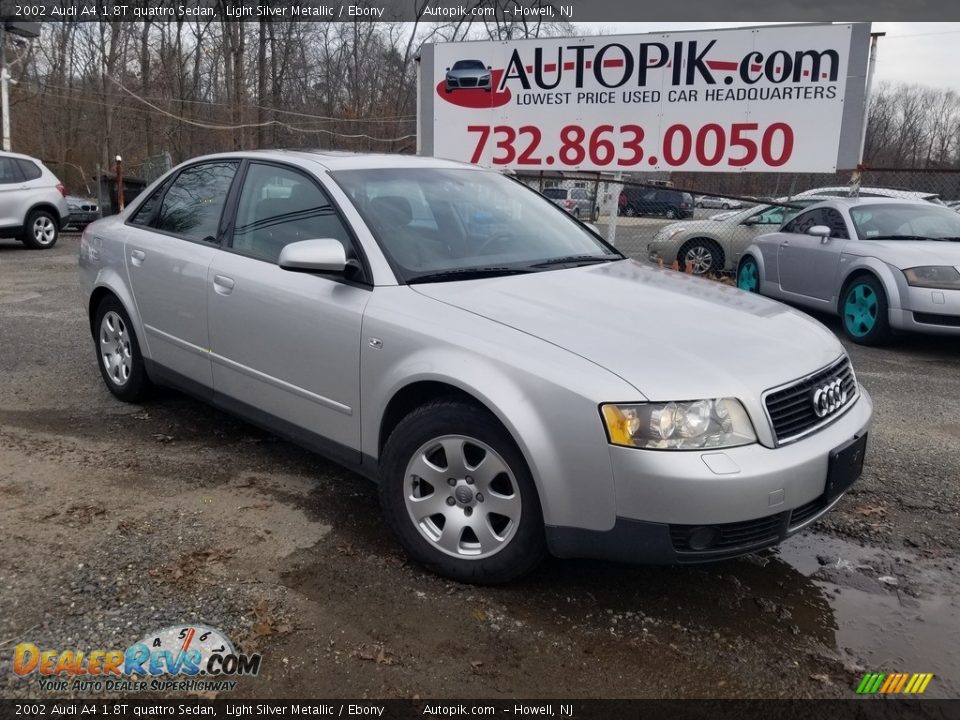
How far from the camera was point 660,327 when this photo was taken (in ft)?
9.89

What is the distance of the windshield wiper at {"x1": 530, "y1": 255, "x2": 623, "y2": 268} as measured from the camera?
3.79 meters

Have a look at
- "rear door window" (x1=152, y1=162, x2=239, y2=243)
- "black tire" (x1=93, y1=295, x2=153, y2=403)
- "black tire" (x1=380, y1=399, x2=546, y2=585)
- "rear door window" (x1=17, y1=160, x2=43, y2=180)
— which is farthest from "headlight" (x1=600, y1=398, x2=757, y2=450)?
"rear door window" (x1=17, y1=160, x2=43, y2=180)

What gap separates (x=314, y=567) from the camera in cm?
313

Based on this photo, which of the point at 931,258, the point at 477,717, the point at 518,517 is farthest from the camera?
the point at 931,258

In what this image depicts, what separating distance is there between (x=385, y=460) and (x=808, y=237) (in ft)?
23.0

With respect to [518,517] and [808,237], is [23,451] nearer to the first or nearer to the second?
[518,517]

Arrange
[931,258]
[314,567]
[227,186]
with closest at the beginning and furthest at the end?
[314,567] < [227,186] < [931,258]

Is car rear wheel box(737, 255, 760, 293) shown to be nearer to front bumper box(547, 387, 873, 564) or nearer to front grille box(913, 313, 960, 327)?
front grille box(913, 313, 960, 327)

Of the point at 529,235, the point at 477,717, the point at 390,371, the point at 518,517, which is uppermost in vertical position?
the point at 529,235

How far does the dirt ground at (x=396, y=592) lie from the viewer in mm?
2547

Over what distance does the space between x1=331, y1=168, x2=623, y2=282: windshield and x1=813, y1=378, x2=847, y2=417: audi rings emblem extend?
1.32 m

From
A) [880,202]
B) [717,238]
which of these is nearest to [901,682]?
[880,202]

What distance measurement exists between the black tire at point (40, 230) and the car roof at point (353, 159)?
10661mm

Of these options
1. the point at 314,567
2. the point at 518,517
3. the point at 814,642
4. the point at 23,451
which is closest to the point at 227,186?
the point at 23,451
